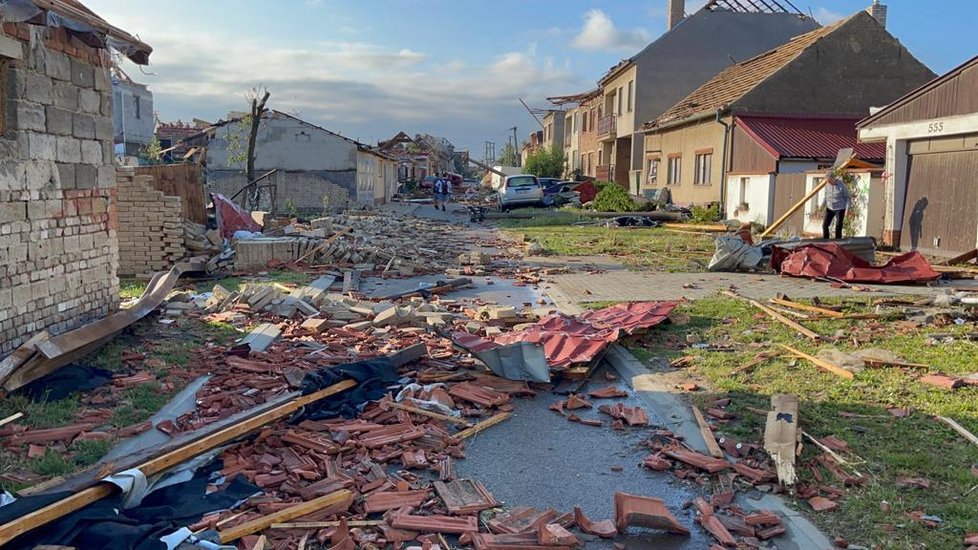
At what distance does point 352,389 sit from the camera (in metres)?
6.62

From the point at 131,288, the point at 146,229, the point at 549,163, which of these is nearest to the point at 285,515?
the point at 131,288

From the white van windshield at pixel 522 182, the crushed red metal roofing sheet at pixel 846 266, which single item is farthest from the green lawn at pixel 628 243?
the white van windshield at pixel 522 182

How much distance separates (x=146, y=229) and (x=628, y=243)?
12263 millimetres

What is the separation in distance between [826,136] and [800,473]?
23119mm

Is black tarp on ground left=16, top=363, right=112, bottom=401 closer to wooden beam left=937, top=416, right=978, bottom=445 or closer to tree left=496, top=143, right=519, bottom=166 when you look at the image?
wooden beam left=937, top=416, right=978, bottom=445

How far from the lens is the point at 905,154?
677 inches

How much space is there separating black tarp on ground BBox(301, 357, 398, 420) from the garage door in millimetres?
13312

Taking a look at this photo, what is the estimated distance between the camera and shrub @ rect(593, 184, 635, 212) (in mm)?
30188

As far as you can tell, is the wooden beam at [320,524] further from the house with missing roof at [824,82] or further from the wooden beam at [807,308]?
the house with missing roof at [824,82]

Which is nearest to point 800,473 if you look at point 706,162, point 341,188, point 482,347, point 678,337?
point 482,347

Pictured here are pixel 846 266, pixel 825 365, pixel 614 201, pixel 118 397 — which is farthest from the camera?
pixel 614 201

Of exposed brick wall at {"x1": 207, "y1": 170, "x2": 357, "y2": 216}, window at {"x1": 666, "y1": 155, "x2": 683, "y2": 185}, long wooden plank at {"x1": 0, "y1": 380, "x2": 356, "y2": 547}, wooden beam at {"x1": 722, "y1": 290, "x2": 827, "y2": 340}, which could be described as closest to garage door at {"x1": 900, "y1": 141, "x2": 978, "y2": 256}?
wooden beam at {"x1": 722, "y1": 290, "x2": 827, "y2": 340}

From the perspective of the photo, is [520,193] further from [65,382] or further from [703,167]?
[65,382]

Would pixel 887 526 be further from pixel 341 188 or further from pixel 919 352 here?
pixel 341 188
